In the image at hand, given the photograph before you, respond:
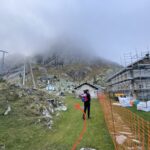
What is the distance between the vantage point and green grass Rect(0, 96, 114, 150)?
24.8 ft

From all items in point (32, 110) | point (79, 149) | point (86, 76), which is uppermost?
point (86, 76)

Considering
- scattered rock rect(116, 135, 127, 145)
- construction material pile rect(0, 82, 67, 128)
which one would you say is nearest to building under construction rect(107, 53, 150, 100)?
construction material pile rect(0, 82, 67, 128)

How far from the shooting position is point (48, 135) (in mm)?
8984

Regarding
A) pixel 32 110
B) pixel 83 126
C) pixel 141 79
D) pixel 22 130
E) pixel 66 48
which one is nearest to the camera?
pixel 22 130

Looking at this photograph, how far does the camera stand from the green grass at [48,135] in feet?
24.8

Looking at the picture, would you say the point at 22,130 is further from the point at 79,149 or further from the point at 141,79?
the point at 141,79

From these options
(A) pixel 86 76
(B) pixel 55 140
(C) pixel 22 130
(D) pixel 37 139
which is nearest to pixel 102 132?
(B) pixel 55 140

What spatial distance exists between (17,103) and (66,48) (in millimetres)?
149930

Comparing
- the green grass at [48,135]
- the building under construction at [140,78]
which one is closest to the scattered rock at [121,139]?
the green grass at [48,135]

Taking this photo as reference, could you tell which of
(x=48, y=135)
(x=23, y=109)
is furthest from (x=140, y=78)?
(x=48, y=135)

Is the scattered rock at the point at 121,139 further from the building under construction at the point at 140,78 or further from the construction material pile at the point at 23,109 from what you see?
the building under construction at the point at 140,78

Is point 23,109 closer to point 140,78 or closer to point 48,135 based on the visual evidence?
point 48,135

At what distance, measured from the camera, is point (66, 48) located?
162m

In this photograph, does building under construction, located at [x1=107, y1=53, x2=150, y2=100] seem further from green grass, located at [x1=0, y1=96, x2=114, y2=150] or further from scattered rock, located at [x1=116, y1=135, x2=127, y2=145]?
scattered rock, located at [x1=116, y1=135, x2=127, y2=145]
